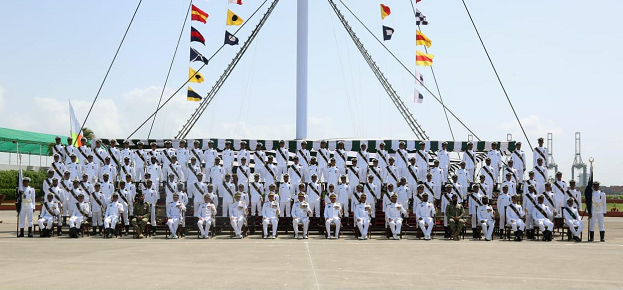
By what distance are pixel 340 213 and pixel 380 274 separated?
878cm

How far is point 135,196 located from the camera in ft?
69.3

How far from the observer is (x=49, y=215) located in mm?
20062

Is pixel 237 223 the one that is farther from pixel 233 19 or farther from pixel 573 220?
pixel 233 19

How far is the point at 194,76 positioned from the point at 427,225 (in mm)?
12801

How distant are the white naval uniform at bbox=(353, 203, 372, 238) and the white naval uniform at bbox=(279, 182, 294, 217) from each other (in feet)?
7.30

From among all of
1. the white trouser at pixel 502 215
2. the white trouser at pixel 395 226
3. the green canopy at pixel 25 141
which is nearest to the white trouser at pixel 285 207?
the white trouser at pixel 395 226

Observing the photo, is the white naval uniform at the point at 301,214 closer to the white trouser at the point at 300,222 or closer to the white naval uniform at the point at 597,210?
the white trouser at the point at 300,222

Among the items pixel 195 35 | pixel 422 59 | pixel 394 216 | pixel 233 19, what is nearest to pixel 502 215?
pixel 394 216

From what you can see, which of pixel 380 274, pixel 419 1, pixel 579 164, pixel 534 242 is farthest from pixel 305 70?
pixel 579 164

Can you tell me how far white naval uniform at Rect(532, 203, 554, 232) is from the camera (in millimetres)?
19516

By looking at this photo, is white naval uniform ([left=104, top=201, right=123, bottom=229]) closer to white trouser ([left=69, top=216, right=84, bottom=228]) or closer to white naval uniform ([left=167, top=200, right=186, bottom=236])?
white trouser ([left=69, top=216, right=84, bottom=228])

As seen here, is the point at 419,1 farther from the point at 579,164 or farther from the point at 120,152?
the point at 579,164

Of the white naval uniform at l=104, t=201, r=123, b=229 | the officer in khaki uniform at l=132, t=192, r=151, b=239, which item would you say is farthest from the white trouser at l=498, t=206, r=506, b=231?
the white naval uniform at l=104, t=201, r=123, b=229

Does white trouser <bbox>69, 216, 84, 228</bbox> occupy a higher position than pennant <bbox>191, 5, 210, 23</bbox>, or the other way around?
pennant <bbox>191, 5, 210, 23</bbox>
